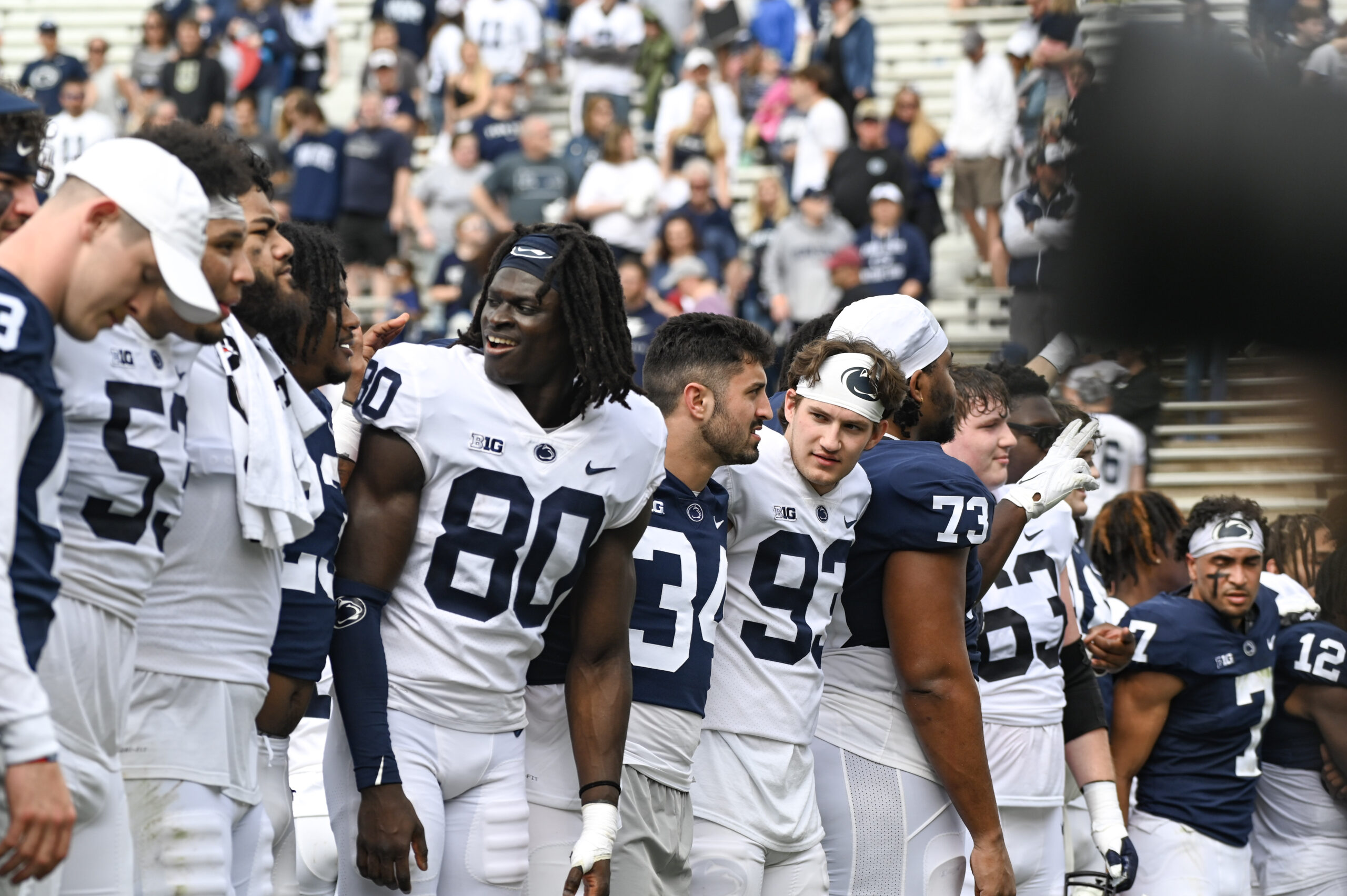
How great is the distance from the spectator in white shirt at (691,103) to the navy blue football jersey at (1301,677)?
8839mm

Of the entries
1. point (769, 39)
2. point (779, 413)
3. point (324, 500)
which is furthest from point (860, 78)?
point (324, 500)

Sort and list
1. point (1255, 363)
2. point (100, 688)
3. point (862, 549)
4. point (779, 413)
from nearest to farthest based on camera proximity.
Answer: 1. point (1255, 363)
2. point (100, 688)
3. point (862, 549)
4. point (779, 413)

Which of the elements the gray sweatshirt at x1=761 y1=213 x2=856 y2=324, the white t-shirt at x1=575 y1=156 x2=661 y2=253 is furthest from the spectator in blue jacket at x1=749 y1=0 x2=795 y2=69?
the gray sweatshirt at x1=761 y1=213 x2=856 y2=324

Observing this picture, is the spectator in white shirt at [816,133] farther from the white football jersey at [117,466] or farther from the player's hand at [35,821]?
the player's hand at [35,821]

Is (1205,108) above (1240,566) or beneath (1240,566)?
above

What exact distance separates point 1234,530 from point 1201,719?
636mm

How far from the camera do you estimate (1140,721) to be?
5410 mm

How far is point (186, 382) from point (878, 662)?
1884 mm

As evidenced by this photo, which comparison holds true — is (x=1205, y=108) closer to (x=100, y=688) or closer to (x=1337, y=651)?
(x=100, y=688)

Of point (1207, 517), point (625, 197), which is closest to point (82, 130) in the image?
point (625, 197)

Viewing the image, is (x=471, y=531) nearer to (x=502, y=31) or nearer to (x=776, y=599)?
(x=776, y=599)

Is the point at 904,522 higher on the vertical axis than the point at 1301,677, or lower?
higher

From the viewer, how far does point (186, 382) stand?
9.33ft

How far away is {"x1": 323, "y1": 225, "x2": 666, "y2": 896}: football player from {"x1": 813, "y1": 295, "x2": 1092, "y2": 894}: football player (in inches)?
29.4
